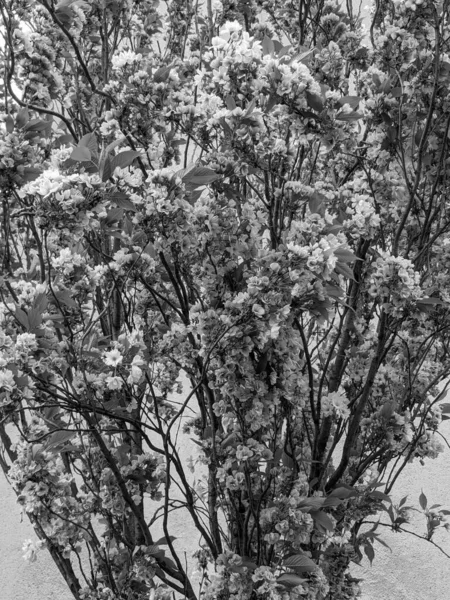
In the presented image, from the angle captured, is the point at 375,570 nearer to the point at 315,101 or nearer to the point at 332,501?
the point at 332,501

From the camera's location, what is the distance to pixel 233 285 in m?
1.72

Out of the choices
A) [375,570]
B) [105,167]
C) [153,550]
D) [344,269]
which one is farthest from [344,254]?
[375,570]

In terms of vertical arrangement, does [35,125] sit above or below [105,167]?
above

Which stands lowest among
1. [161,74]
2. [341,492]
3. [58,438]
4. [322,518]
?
Result: [322,518]

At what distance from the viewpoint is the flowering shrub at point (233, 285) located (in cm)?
152

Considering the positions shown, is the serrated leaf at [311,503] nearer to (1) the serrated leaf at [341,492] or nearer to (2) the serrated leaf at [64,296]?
(1) the serrated leaf at [341,492]

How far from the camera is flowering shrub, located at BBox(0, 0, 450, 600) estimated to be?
152 centimetres

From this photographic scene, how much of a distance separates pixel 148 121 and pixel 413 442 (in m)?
1.38

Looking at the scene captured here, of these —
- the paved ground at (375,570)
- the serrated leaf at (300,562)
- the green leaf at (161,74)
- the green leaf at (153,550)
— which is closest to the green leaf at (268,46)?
the green leaf at (161,74)

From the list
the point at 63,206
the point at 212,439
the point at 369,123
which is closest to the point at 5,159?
the point at 63,206

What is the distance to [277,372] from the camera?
1609 millimetres

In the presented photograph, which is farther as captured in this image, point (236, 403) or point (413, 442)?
point (413, 442)

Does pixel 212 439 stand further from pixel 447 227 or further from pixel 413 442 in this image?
pixel 447 227

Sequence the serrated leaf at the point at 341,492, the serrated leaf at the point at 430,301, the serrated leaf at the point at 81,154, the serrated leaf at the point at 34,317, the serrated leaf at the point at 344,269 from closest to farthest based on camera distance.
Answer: the serrated leaf at the point at 81,154
the serrated leaf at the point at 344,269
the serrated leaf at the point at 34,317
the serrated leaf at the point at 430,301
the serrated leaf at the point at 341,492
